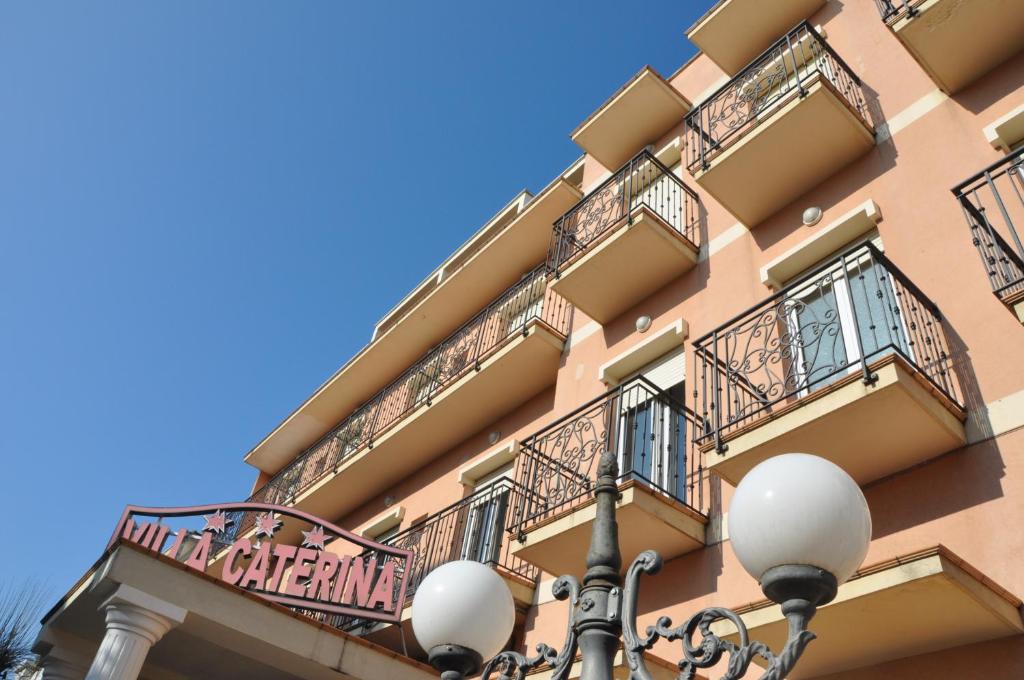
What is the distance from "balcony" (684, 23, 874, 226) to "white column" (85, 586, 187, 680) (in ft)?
24.2

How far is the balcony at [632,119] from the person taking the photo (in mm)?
13039

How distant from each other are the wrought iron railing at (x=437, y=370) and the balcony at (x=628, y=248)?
1.05 meters

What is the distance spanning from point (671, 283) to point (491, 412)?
4.25 metres

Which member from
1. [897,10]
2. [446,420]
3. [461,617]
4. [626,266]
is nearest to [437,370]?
[446,420]

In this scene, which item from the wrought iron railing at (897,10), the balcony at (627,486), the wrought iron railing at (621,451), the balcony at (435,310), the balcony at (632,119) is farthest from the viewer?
the balcony at (435,310)

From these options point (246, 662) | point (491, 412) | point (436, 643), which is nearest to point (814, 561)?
point (436, 643)

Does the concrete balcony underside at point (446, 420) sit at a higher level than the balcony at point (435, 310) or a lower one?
lower

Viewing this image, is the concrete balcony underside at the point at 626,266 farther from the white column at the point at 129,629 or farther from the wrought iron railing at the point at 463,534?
the white column at the point at 129,629

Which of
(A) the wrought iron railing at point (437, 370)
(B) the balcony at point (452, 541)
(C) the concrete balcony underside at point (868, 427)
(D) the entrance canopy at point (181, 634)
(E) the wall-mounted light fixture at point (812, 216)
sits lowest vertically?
(D) the entrance canopy at point (181, 634)

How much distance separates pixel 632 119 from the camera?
13.4m

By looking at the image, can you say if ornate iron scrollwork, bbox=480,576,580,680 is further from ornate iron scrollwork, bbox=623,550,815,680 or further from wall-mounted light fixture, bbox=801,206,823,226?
wall-mounted light fixture, bbox=801,206,823,226

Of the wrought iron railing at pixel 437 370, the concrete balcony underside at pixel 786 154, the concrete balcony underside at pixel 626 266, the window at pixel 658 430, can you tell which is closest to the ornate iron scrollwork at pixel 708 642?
the window at pixel 658 430

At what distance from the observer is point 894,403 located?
620 centimetres

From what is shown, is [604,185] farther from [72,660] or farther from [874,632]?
[72,660]
